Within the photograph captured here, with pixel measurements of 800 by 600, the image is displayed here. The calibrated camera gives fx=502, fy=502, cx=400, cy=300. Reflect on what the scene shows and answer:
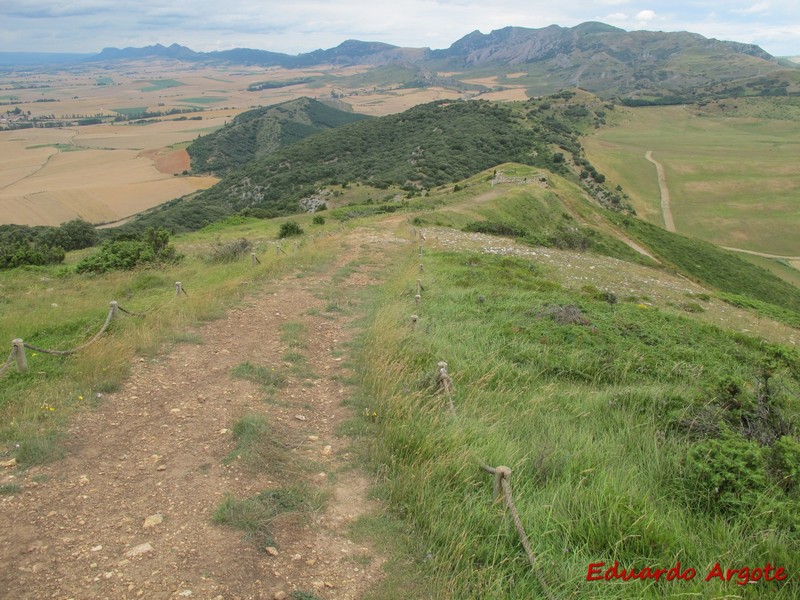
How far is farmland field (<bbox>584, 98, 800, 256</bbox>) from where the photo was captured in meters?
58.0

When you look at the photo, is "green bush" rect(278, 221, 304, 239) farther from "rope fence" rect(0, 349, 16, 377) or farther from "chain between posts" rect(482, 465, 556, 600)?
"chain between posts" rect(482, 465, 556, 600)

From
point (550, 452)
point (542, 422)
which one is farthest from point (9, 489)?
point (542, 422)

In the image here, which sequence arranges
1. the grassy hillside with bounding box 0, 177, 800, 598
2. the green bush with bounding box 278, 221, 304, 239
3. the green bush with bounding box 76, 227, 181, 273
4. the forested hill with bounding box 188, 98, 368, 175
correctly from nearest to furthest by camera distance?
the grassy hillside with bounding box 0, 177, 800, 598, the green bush with bounding box 76, 227, 181, 273, the green bush with bounding box 278, 221, 304, 239, the forested hill with bounding box 188, 98, 368, 175

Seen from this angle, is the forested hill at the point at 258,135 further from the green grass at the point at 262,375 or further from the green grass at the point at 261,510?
the green grass at the point at 261,510

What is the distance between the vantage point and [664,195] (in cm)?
6844

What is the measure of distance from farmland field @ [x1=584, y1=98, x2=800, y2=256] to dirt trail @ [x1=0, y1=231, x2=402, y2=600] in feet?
200

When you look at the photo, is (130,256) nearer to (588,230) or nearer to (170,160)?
(588,230)

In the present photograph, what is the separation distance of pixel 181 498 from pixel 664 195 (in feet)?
249

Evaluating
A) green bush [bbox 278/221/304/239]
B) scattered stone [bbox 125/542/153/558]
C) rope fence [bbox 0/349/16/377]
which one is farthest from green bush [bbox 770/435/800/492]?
green bush [bbox 278/221/304/239]

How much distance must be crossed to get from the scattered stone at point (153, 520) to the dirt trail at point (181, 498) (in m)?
0.01

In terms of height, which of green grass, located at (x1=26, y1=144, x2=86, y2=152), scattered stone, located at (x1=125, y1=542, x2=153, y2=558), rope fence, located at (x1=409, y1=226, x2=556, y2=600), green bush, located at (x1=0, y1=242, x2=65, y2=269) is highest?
green grass, located at (x1=26, y1=144, x2=86, y2=152)

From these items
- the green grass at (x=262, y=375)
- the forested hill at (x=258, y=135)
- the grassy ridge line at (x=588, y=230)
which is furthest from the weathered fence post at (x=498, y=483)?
the forested hill at (x=258, y=135)

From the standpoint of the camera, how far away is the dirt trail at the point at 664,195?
194ft

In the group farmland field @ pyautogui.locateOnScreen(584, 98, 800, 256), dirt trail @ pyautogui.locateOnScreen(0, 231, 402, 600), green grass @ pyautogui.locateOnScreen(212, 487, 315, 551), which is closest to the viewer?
dirt trail @ pyautogui.locateOnScreen(0, 231, 402, 600)
